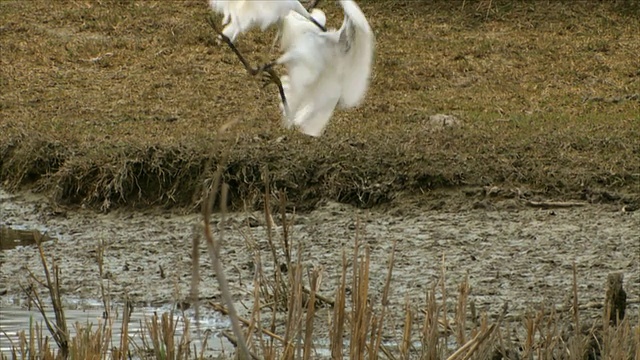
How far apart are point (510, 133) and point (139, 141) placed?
8.25ft

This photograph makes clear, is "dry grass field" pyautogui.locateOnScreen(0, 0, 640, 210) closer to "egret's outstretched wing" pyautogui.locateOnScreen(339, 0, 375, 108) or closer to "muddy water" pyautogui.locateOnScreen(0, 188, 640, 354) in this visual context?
"muddy water" pyautogui.locateOnScreen(0, 188, 640, 354)

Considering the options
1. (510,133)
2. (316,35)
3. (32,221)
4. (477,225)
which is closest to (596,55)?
(510,133)

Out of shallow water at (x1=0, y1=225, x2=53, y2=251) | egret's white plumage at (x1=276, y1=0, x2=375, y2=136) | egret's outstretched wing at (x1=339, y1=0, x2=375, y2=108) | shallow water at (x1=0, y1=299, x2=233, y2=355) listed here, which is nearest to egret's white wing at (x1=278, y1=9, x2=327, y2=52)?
egret's white plumage at (x1=276, y1=0, x2=375, y2=136)

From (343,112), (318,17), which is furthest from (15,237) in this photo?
(318,17)

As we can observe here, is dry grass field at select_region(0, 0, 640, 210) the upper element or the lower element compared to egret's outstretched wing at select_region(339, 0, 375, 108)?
lower

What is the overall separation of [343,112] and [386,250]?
249 centimetres

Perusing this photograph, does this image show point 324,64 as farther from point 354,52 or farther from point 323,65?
point 354,52

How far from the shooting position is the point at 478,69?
36.4 ft

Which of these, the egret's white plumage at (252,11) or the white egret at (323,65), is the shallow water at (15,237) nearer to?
the white egret at (323,65)

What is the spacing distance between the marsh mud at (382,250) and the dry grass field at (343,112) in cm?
22

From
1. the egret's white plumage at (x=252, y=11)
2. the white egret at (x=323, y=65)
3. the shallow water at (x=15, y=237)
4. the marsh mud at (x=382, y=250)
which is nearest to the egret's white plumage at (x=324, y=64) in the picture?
the white egret at (x=323, y=65)

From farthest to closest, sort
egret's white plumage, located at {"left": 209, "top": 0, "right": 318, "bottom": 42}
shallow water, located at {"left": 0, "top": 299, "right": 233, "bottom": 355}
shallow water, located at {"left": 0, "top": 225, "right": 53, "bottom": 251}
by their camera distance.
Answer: shallow water, located at {"left": 0, "top": 225, "right": 53, "bottom": 251}
shallow water, located at {"left": 0, "top": 299, "right": 233, "bottom": 355}
egret's white plumage, located at {"left": 209, "top": 0, "right": 318, "bottom": 42}

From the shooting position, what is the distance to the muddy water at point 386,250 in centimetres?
661

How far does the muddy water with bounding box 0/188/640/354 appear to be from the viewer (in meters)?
6.61
